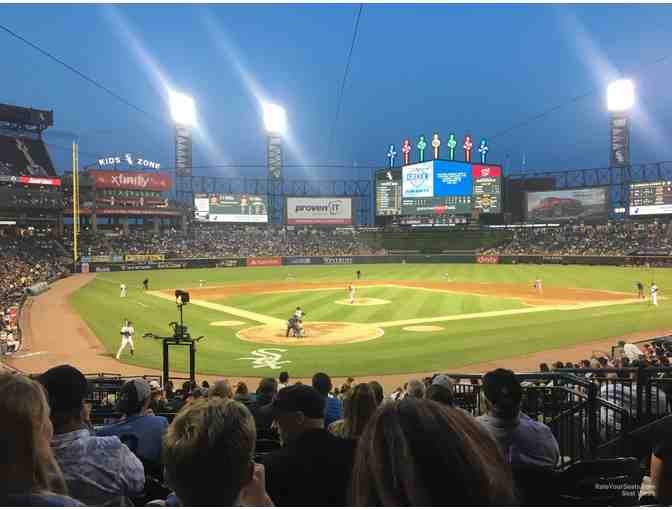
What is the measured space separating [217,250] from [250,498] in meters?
83.4

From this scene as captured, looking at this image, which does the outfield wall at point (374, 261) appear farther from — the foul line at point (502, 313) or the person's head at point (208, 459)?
the person's head at point (208, 459)

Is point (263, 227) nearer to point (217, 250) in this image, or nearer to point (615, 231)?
point (217, 250)

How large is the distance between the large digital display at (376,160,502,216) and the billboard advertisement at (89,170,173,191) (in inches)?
1657

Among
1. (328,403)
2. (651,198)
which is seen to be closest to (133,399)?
(328,403)

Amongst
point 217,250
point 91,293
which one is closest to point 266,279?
point 91,293

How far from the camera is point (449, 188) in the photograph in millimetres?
77312

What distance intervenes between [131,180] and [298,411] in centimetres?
8959

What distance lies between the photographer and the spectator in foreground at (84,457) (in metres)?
3.45

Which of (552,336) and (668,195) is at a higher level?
(668,195)

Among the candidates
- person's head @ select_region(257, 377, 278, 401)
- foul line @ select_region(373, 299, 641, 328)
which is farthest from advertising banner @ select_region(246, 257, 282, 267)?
person's head @ select_region(257, 377, 278, 401)

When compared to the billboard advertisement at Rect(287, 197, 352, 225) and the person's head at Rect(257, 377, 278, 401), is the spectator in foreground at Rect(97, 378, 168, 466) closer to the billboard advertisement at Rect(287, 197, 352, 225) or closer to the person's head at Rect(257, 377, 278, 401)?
the person's head at Rect(257, 377, 278, 401)

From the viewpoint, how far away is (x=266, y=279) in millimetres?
54281

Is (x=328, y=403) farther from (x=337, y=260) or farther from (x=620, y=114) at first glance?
(x=620, y=114)

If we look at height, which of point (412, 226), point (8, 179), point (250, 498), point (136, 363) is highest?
point (8, 179)
